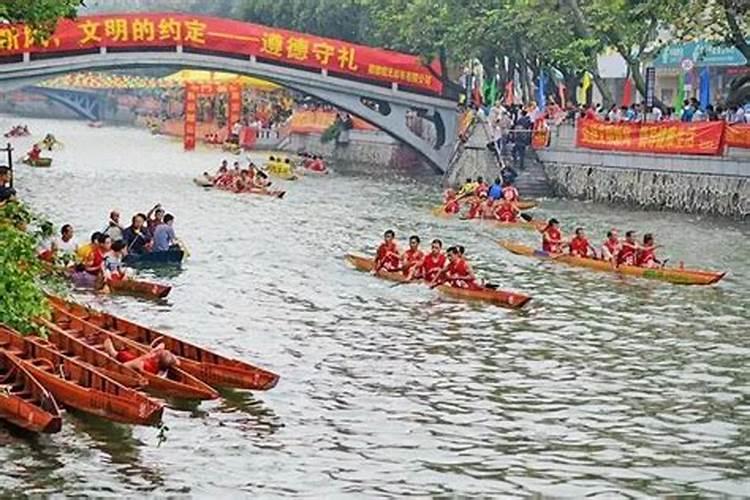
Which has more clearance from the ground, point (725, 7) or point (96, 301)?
point (725, 7)

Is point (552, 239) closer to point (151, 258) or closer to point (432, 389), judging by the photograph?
point (151, 258)

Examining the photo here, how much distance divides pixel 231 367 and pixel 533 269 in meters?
15.4

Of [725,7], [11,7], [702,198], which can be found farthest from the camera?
[702,198]

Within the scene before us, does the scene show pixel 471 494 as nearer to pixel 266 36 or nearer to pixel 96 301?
pixel 96 301

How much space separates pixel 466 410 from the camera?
20125 millimetres

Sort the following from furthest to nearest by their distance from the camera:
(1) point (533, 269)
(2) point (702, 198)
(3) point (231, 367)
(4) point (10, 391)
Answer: (2) point (702, 198) < (1) point (533, 269) < (3) point (231, 367) < (4) point (10, 391)

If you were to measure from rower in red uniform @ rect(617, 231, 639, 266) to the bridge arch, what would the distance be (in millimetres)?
28893

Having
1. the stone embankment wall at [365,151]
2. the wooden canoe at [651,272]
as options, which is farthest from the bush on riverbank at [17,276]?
the stone embankment wall at [365,151]

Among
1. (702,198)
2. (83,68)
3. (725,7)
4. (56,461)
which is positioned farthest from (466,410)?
(83,68)

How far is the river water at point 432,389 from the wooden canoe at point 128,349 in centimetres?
29

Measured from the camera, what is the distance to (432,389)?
70.4ft

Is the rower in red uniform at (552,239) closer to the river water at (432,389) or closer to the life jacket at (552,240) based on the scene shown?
the life jacket at (552,240)

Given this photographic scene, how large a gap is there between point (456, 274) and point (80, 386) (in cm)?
1242

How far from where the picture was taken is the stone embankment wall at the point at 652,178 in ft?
145
